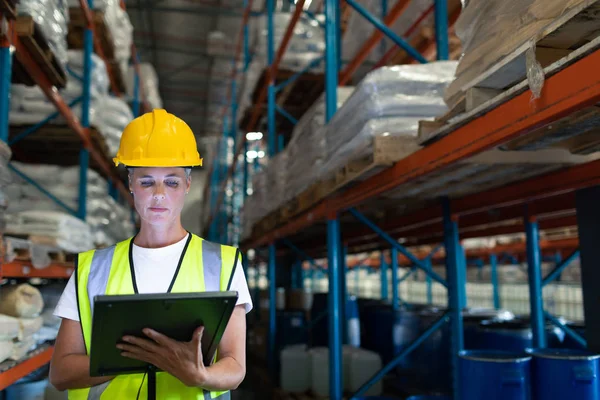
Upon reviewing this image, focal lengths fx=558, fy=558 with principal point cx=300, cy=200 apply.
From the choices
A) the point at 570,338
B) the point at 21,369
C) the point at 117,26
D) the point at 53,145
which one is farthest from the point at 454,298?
the point at 117,26

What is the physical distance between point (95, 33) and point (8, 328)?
16.0 feet

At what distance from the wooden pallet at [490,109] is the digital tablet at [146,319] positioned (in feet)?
3.85

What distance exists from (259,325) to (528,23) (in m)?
7.30

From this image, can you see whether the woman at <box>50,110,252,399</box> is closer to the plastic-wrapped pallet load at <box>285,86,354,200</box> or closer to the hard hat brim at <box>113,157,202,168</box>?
the hard hat brim at <box>113,157,202,168</box>

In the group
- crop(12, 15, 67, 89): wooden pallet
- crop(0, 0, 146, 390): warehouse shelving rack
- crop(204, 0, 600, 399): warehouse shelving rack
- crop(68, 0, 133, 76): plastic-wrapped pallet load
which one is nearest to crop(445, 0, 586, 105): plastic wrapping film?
crop(204, 0, 600, 399): warehouse shelving rack

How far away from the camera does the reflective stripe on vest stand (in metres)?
1.61

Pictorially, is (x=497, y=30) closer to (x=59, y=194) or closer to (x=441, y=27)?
(x=441, y=27)

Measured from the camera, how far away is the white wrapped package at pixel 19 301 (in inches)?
134

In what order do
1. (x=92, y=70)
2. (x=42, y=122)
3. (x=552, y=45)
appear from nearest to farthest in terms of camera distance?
(x=552, y=45) → (x=42, y=122) → (x=92, y=70)

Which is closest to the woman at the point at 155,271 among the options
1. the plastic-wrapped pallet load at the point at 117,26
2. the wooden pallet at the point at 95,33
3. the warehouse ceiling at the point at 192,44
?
the wooden pallet at the point at 95,33

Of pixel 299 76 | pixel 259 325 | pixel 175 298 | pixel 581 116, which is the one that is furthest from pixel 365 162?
pixel 259 325

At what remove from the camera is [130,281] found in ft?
5.43

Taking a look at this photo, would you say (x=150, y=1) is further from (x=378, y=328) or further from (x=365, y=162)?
(x=365, y=162)

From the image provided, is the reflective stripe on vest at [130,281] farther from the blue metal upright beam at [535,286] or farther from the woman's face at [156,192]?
the blue metal upright beam at [535,286]
